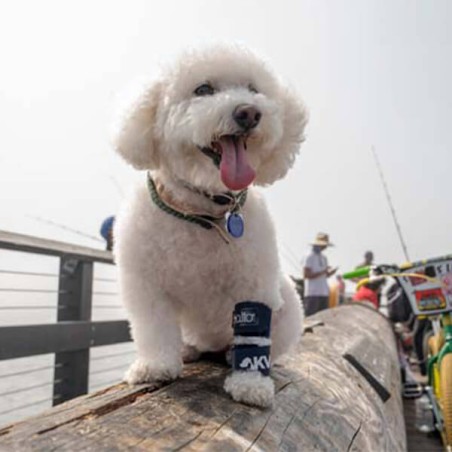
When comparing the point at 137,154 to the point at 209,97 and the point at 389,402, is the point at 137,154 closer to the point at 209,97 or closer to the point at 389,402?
the point at 209,97

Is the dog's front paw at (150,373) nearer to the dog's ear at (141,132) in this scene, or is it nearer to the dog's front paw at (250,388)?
the dog's front paw at (250,388)

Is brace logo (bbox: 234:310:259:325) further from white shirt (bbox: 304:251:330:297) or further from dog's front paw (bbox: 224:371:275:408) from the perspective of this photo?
white shirt (bbox: 304:251:330:297)

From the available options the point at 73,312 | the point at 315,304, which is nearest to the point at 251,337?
the point at 73,312

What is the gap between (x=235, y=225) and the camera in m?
1.93

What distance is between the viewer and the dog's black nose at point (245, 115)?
1.83 meters

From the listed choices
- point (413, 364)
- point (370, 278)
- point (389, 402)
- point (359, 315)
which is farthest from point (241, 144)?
point (413, 364)

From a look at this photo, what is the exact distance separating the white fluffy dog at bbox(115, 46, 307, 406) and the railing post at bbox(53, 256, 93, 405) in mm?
1578

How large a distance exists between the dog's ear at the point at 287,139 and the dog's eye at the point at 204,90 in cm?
30

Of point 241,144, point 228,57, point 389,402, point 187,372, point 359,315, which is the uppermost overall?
point 228,57

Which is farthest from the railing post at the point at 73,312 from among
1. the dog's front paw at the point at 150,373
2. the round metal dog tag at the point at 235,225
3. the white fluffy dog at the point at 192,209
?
the round metal dog tag at the point at 235,225

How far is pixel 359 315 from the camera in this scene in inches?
216

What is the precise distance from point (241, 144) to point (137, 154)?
1.20ft

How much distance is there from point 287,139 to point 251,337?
0.78 m

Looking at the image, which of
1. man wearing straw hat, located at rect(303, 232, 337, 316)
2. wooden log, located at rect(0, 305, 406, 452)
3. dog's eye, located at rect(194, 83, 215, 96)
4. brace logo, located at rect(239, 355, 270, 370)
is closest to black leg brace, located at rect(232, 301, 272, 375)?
brace logo, located at rect(239, 355, 270, 370)
